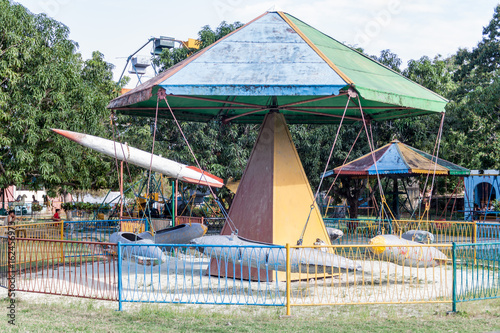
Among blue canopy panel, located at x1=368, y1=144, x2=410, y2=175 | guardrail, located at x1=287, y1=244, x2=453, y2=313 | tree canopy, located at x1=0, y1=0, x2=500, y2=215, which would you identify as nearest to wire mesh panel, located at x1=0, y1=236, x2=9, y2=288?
guardrail, located at x1=287, y1=244, x2=453, y2=313

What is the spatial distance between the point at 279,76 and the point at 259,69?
0.57 meters

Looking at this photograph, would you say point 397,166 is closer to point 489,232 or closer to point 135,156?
point 489,232

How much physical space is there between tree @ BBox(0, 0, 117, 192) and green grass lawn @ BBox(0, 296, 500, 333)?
44.9 ft

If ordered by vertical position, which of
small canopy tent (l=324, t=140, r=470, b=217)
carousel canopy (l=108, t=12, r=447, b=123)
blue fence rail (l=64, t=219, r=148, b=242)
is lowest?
blue fence rail (l=64, t=219, r=148, b=242)

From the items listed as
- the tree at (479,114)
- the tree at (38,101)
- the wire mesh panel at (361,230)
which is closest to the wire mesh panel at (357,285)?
the wire mesh panel at (361,230)

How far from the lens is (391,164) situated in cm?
2402

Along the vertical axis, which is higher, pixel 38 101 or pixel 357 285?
pixel 38 101

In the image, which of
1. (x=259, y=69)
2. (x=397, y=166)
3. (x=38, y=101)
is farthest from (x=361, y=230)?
(x=38, y=101)

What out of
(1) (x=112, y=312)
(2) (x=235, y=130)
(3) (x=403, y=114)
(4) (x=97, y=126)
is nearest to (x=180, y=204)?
(2) (x=235, y=130)

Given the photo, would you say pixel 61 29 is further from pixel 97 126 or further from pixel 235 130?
pixel 235 130

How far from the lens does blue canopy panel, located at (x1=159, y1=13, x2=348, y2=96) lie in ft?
34.3

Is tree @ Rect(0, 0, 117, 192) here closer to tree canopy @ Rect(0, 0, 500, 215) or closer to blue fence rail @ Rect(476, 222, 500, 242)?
tree canopy @ Rect(0, 0, 500, 215)

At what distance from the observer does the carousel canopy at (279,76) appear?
1053cm

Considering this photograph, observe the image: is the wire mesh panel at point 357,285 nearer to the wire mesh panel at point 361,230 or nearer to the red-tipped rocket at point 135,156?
the wire mesh panel at point 361,230
